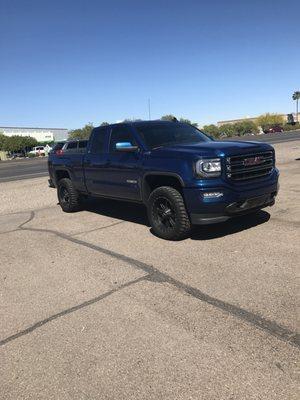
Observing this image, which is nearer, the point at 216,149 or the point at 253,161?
the point at 216,149

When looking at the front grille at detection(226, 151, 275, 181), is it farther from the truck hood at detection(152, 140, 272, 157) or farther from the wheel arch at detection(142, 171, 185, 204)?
the wheel arch at detection(142, 171, 185, 204)

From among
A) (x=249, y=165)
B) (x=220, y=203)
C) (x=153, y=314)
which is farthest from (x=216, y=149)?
(x=153, y=314)

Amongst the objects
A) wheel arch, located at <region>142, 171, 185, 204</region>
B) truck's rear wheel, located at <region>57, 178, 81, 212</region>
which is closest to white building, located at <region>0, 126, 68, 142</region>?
truck's rear wheel, located at <region>57, 178, 81, 212</region>

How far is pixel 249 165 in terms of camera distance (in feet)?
20.5

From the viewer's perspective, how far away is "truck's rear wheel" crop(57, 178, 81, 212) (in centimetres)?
941

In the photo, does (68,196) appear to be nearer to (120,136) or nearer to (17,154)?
(120,136)

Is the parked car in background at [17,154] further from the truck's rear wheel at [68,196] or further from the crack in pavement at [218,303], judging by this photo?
the crack in pavement at [218,303]

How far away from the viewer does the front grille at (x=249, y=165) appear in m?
6.01

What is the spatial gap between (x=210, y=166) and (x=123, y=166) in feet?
6.52

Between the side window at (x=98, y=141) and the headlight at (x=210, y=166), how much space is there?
2765mm

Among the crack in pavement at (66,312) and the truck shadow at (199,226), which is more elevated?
the truck shadow at (199,226)

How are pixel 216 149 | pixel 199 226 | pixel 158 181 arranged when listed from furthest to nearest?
pixel 199 226 → pixel 158 181 → pixel 216 149

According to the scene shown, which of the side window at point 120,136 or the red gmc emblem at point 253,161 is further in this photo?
the side window at point 120,136

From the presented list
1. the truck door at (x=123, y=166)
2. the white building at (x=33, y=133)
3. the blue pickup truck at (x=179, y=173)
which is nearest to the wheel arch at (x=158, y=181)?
the blue pickup truck at (x=179, y=173)
